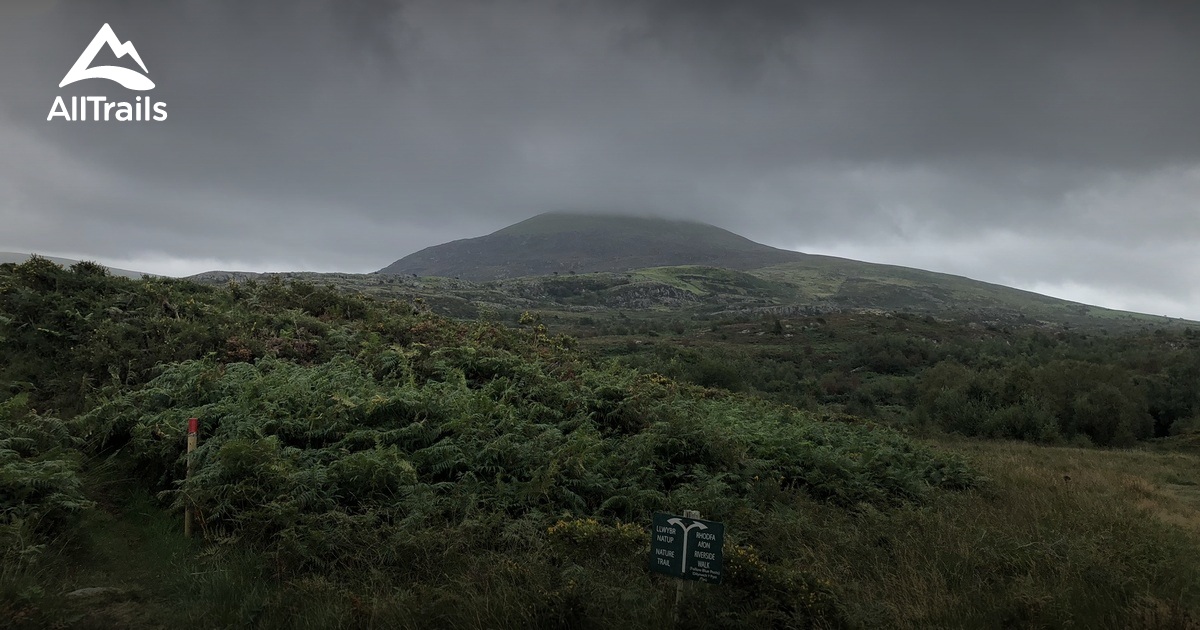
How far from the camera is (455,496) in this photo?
7.00m

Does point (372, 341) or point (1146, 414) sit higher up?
point (372, 341)

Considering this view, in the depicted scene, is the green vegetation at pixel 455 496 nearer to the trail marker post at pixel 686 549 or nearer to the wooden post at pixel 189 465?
the wooden post at pixel 189 465

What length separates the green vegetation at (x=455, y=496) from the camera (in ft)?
16.8

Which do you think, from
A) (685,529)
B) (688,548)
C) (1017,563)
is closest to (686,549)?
(688,548)

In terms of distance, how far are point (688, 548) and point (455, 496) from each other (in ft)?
10.7

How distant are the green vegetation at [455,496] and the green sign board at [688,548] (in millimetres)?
359

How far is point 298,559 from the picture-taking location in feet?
19.2

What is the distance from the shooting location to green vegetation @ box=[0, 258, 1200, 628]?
511 centimetres

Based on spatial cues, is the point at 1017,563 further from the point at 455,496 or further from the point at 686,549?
the point at 455,496

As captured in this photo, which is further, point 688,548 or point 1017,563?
point 1017,563

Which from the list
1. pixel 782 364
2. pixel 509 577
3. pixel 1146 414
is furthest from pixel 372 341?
pixel 782 364

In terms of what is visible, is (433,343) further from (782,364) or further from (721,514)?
(782,364)

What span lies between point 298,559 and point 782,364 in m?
39.8

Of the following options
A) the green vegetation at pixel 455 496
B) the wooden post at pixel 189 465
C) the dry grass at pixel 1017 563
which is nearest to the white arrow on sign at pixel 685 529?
the green vegetation at pixel 455 496
